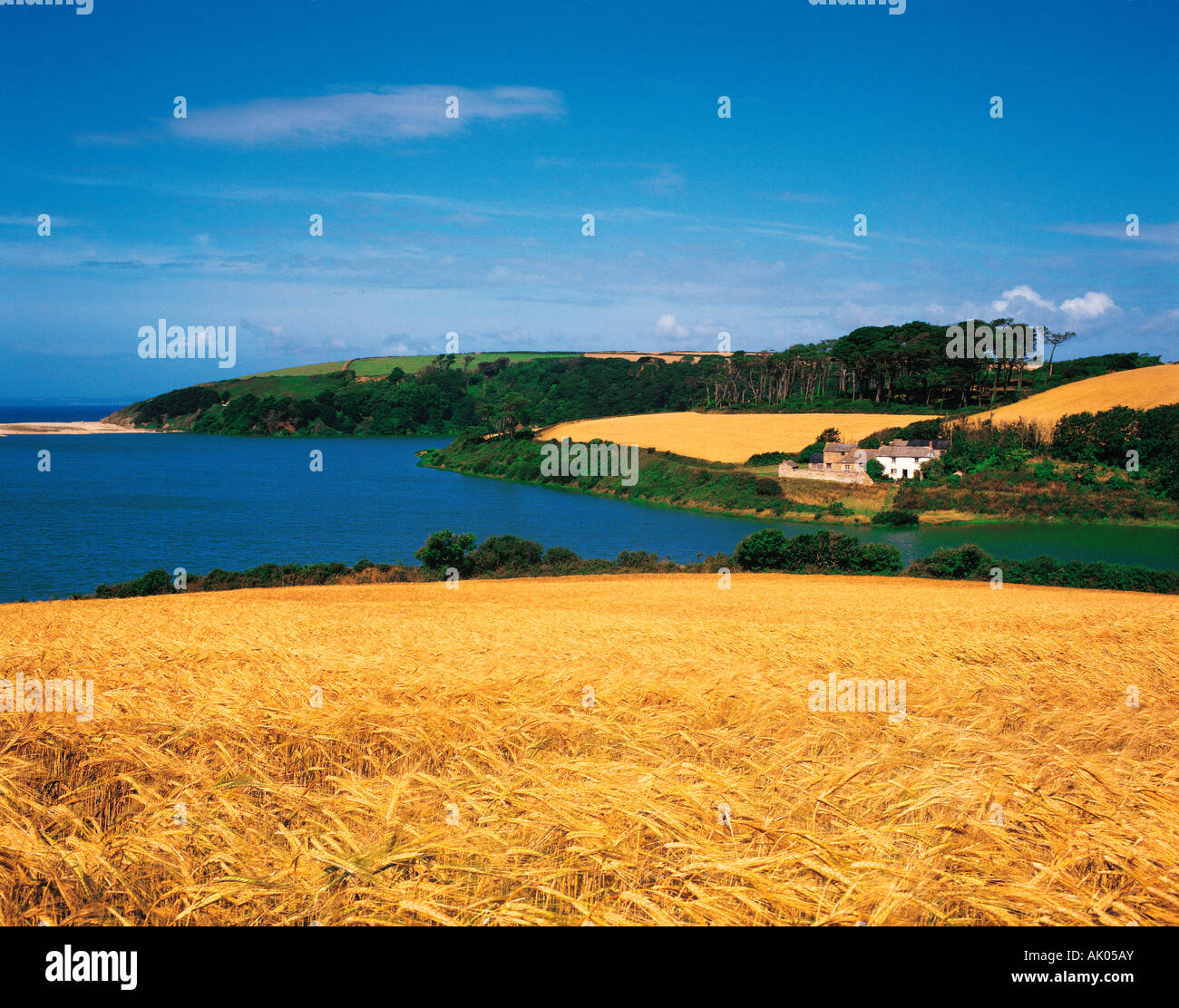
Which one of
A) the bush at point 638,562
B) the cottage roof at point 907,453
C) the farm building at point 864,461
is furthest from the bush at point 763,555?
the cottage roof at point 907,453

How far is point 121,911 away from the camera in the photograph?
274 cm

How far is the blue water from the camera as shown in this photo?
162 ft

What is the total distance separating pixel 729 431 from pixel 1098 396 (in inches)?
1670

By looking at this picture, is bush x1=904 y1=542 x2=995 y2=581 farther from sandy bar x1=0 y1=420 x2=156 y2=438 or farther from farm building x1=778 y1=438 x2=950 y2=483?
sandy bar x1=0 y1=420 x2=156 y2=438

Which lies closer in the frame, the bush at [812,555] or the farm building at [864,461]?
the bush at [812,555]

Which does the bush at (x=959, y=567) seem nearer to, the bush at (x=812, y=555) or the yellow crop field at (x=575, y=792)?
the bush at (x=812, y=555)

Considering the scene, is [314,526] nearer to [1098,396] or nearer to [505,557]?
[505,557]

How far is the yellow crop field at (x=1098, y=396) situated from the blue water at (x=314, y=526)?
2333cm

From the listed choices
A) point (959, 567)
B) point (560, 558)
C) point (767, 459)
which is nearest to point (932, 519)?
point (767, 459)

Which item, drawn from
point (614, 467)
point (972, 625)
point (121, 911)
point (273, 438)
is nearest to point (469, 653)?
point (121, 911)

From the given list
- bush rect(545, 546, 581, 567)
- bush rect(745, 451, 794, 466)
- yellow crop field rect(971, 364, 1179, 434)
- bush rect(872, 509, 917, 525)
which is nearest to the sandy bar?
bush rect(745, 451, 794, 466)

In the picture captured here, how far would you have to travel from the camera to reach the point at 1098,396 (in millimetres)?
83812

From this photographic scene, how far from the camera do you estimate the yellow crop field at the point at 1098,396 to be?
7919 centimetres
